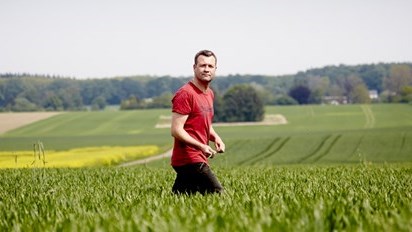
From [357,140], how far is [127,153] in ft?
79.3

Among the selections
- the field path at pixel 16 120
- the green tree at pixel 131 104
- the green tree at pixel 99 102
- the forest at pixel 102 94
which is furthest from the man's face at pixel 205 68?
the green tree at pixel 99 102

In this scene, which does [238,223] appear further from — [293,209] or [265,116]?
[265,116]

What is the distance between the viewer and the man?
733 cm

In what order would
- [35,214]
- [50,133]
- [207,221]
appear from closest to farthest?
[207,221], [35,214], [50,133]

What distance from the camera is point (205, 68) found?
7340mm

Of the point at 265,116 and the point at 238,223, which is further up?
the point at 238,223

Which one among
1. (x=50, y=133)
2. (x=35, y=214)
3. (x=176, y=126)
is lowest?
(x=50, y=133)

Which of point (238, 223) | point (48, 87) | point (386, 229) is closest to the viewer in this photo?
point (386, 229)

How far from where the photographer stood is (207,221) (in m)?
4.64

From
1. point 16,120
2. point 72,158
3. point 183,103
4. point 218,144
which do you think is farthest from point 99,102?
point 183,103

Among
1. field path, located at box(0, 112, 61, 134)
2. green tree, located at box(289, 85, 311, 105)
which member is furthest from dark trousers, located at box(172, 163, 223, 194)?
green tree, located at box(289, 85, 311, 105)

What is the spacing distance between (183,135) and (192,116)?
380mm

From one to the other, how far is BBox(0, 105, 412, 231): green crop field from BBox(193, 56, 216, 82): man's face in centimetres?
150

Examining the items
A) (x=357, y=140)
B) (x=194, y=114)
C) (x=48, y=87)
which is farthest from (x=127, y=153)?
(x=48, y=87)
